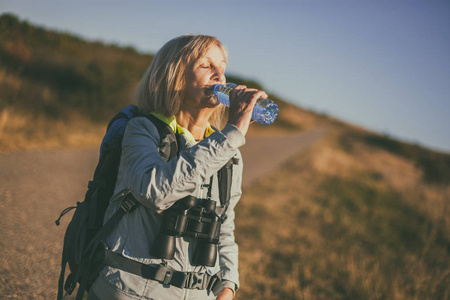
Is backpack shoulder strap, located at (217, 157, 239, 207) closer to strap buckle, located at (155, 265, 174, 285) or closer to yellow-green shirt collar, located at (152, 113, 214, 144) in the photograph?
yellow-green shirt collar, located at (152, 113, 214, 144)

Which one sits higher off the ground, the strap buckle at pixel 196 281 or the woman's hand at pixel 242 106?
the woman's hand at pixel 242 106

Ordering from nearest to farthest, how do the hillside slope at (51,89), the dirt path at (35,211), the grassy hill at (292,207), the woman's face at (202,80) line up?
the woman's face at (202,80)
the dirt path at (35,211)
the grassy hill at (292,207)
the hillside slope at (51,89)

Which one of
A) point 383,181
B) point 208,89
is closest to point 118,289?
point 208,89

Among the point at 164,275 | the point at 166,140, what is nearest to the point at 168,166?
the point at 166,140

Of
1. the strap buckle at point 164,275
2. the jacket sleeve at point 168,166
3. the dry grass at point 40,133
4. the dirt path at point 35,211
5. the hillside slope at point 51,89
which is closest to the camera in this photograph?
the jacket sleeve at point 168,166

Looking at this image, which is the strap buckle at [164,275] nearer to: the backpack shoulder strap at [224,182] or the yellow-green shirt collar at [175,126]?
the backpack shoulder strap at [224,182]

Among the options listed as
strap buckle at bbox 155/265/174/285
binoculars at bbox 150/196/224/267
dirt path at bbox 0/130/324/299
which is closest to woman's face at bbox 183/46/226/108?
binoculars at bbox 150/196/224/267

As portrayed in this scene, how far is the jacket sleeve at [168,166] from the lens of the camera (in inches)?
49.8

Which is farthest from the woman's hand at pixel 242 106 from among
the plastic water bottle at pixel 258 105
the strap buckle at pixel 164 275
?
the strap buckle at pixel 164 275

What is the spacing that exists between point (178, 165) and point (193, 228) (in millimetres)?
354

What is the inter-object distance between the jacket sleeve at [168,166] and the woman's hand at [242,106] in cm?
5

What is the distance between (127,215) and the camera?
1437 millimetres

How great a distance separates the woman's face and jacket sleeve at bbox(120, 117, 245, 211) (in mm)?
370

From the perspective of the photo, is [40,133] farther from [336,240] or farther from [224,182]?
[224,182]
